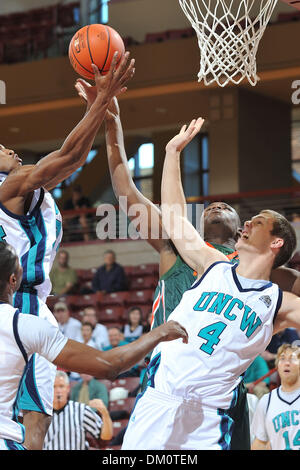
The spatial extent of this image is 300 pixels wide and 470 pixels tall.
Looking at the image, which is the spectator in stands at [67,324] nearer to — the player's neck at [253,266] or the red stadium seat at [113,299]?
the red stadium seat at [113,299]

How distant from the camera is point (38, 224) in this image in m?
4.14

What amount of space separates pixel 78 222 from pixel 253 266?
37.2 ft

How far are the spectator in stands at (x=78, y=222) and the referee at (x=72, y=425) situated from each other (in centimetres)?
698

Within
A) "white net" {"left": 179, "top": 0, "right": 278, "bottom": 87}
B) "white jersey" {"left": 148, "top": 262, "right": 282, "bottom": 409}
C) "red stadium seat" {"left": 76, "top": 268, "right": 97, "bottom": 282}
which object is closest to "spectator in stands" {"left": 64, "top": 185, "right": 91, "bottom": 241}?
"red stadium seat" {"left": 76, "top": 268, "right": 97, "bottom": 282}

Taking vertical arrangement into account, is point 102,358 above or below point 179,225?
below

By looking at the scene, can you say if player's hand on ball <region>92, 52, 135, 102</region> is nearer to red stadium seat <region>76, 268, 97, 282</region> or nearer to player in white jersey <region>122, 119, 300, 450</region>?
player in white jersey <region>122, 119, 300, 450</region>

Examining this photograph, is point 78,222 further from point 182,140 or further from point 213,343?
point 213,343

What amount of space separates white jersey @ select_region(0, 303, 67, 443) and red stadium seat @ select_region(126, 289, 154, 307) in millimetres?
8841

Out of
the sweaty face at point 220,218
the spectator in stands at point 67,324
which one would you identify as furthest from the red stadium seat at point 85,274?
the sweaty face at point 220,218

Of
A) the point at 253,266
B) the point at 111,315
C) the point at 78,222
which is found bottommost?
the point at 111,315

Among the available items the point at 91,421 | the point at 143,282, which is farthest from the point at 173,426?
the point at 143,282

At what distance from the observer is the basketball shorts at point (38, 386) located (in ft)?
13.0

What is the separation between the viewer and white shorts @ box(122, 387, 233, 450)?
3469mm

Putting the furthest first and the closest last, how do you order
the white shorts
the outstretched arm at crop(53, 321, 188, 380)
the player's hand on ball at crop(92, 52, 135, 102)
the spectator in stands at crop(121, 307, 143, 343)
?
the spectator in stands at crop(121, 307, 143, 343) < the player's hand on ball at crop(92, 52, 135, 102) < the white shorts < the outstretched arm at crop(53, 321, 188, 380)
